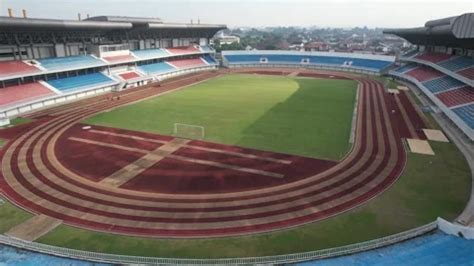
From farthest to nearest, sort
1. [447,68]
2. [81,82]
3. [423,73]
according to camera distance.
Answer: [423,73], [81,82], [447,68]

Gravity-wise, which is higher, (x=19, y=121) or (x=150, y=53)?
(x=150, y=53)

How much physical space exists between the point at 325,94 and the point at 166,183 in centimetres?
4396

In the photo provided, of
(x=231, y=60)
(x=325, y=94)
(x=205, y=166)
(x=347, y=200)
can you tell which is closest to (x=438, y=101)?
(x=325, y=94)

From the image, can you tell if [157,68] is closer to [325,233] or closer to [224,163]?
[224,163]

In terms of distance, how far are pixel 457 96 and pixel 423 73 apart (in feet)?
86.2

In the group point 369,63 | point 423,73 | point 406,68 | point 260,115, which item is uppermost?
point 369,63

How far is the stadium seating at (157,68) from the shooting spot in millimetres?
79244

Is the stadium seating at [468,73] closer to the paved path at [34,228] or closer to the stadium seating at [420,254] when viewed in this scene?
the stadium seating at [420,254]

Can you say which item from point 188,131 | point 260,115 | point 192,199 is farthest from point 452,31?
point 192,199

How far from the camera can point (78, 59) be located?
6438 centimetres

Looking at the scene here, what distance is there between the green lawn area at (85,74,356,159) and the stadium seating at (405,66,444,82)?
552 inches

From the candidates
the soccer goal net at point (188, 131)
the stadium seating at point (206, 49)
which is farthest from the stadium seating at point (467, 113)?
the stadium seating at point (206, 49)

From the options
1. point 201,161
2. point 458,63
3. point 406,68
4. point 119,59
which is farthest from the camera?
point 406,68

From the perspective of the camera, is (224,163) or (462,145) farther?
(462,145)
